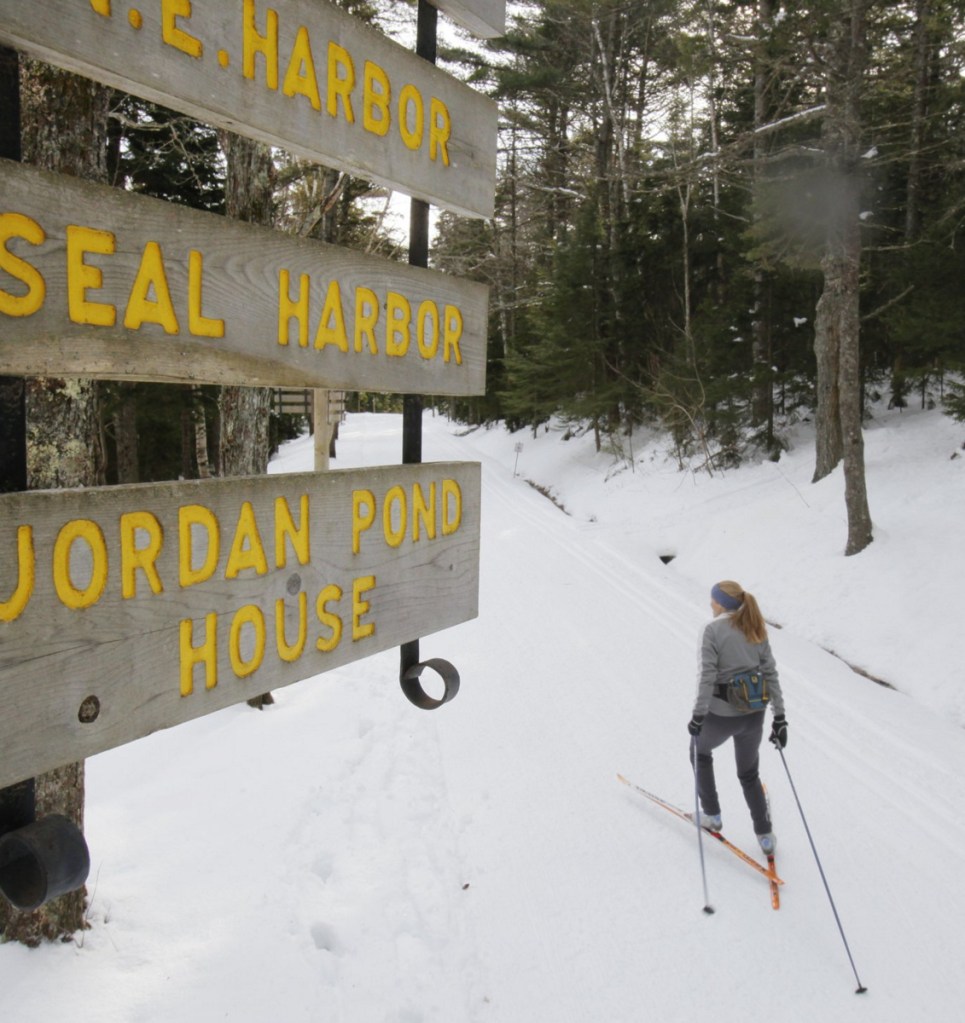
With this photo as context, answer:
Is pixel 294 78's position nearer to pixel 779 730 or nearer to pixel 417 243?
pixel 417 243

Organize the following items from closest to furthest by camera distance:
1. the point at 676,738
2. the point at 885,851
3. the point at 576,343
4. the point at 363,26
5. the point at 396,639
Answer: the point at 363,26
the point at 396,639
the point at 885,851
the point at 676,738
the point at 576,343

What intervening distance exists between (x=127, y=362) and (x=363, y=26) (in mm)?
1083

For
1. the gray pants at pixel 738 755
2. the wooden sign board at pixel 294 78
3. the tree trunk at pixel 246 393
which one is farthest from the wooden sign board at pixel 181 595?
the tree trunk at pixel 246 393

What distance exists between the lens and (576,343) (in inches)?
906

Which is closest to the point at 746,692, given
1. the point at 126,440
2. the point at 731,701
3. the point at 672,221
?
the point at 731,701

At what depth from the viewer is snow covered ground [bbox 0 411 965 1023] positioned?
3861mm

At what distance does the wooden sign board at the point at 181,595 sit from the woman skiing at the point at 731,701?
383cm

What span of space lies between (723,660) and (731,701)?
288 mm

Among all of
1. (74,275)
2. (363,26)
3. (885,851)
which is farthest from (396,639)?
(885,851)

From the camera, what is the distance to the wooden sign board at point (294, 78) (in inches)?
52.7

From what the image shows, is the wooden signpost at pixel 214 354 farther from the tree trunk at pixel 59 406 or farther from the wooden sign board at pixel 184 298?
the tree trunk at pixel 59 406

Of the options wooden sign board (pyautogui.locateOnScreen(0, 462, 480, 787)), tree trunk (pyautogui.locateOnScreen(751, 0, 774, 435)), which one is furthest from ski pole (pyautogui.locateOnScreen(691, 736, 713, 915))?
tree trunk (pyautogui.locateOnScreen(751, 0, 774, 435))

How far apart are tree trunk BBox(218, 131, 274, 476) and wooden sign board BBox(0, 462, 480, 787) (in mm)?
4973

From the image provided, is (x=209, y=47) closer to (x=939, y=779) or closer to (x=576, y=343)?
(x=939, y=779)
